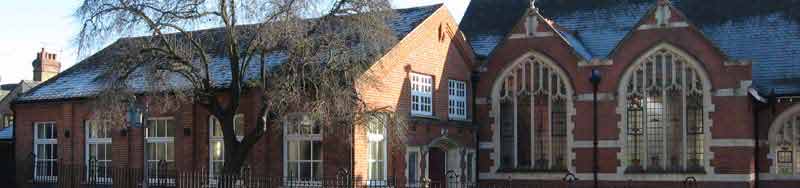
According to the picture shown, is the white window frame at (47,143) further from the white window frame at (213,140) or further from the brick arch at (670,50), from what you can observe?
the brick arch at (670,50)

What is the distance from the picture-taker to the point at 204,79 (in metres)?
22.9

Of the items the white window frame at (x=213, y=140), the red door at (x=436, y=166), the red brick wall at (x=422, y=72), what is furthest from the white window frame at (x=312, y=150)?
the red door at (x=436, y=166)

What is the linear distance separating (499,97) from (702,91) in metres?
5.91

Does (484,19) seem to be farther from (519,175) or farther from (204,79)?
(204,79)

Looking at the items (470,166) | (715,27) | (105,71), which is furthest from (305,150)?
(715,27)

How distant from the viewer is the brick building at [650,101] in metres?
28.0

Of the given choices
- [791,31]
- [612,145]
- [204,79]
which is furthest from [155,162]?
[791,31]

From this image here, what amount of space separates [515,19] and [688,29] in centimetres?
1000

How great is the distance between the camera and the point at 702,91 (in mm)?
28219

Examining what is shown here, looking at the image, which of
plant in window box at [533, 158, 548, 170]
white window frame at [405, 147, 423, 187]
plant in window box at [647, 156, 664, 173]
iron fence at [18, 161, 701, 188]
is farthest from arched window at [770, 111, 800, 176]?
white window frame at [405, 147, 423, 187]

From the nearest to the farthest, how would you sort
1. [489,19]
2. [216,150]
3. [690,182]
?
[690,182], [216,150], [489,19]

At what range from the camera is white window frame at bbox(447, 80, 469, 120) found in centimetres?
3011

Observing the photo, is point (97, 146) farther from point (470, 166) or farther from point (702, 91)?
point (702, 91)

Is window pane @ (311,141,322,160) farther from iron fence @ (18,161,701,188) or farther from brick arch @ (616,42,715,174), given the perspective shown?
brick arch @ (616,42,715,174)
